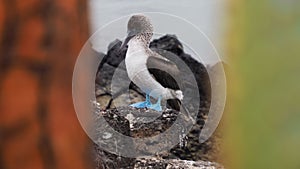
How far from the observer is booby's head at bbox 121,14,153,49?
2994 mm

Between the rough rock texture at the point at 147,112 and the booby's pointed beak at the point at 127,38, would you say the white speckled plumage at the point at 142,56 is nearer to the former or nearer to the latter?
the booby's pointed beak at the point at 127,38

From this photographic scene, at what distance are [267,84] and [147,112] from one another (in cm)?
280

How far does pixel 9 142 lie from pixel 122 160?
7.75ft

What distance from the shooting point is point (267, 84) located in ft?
→ 0.32

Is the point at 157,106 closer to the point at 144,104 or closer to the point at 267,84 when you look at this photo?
the point at 144,104

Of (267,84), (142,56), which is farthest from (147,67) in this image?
(267,84)

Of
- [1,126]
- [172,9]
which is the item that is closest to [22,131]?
[1,126]

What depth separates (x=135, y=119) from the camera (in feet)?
9.34

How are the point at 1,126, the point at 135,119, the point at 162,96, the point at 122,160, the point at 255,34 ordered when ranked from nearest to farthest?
1. the point at 255,34
2. the point at 1,126
3. the point at 122,160
4. the point at 135,119
5. the point at 162,96

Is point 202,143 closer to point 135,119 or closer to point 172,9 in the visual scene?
point 135,119

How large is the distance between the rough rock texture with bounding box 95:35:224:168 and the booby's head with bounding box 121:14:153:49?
0.22 m

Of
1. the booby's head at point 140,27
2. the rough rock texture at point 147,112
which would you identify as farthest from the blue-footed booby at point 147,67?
the rough rock texture at point 147,112

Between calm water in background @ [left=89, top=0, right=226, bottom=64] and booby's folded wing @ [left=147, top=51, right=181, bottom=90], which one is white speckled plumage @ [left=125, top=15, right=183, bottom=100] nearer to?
booby's folded wing @ [left=147, top=51, right=181, bottom=90]

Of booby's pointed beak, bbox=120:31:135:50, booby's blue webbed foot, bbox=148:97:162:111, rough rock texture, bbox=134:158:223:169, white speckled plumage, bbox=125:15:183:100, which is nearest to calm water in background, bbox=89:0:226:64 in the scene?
booby's pointed beak, bbox=120:31:135:50
